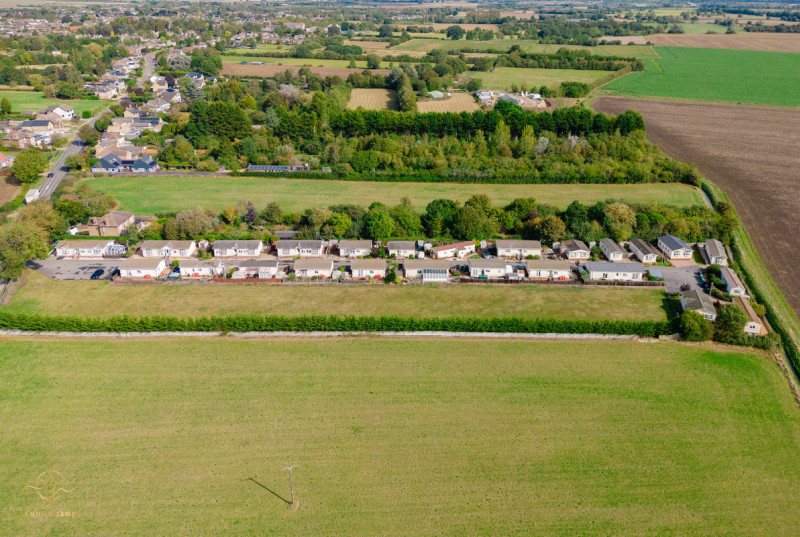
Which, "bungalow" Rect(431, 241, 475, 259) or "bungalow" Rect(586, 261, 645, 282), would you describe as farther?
"bungalow" Rect(431, 241, 475, 259)

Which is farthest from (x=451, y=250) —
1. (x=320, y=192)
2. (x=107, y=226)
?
(x=107, y=226)

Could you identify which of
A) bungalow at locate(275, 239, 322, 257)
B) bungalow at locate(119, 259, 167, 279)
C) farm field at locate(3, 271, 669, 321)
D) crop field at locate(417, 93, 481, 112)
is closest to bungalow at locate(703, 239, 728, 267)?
farm field at locate(3, 271, 669, 321)

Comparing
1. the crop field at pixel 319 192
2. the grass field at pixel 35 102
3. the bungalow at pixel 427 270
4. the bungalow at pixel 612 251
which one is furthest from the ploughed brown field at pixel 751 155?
the grass field at pixel 35 102

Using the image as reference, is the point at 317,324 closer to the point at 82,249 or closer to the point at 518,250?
the point at 518,250

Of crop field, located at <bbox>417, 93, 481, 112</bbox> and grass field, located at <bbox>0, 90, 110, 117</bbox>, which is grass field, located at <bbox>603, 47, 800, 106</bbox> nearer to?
crop field, located at <bbox>417, 93, 481, 112</bbox>

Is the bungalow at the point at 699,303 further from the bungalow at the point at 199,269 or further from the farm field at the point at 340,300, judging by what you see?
the bungalow at the point at 199,269
